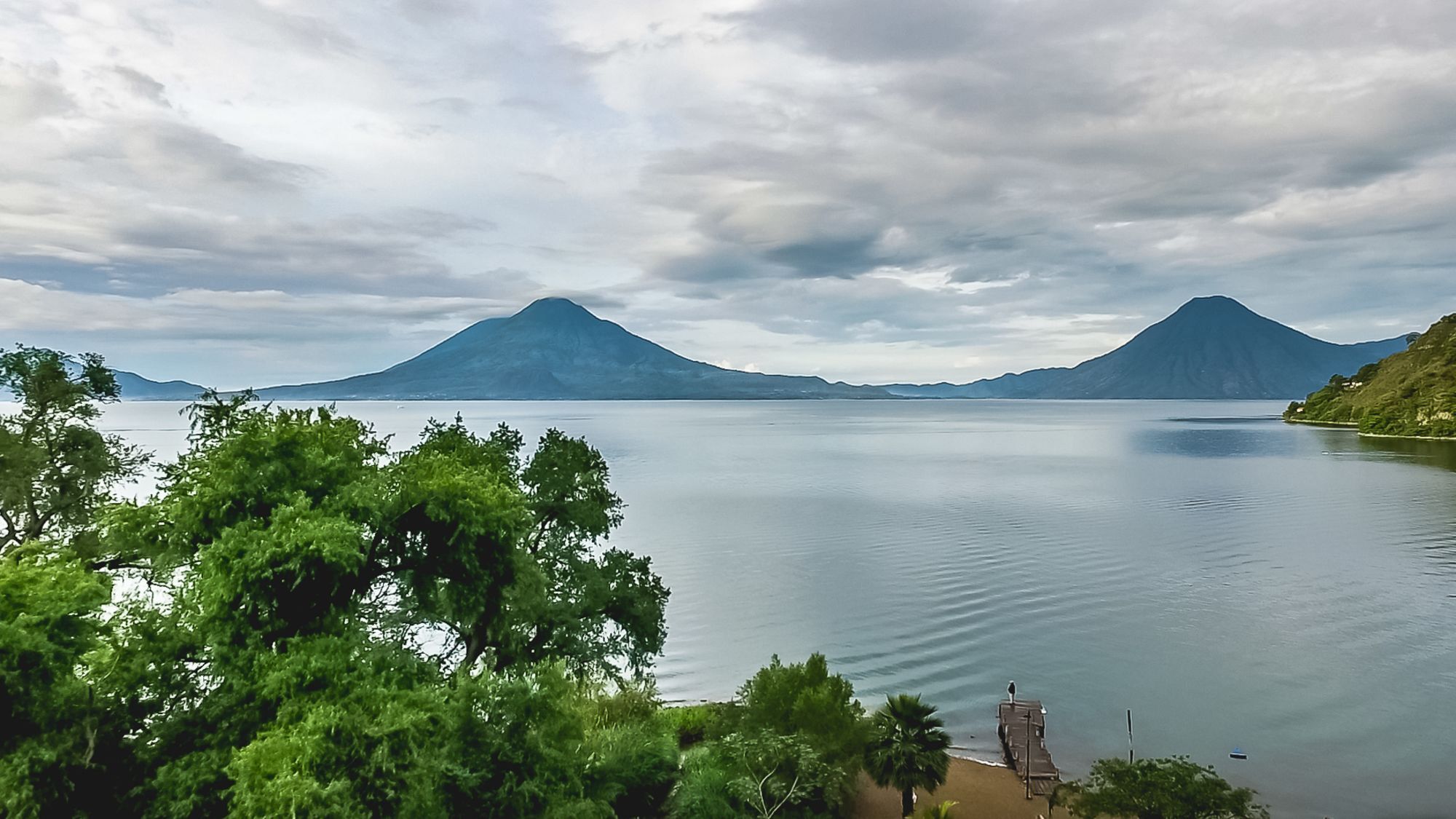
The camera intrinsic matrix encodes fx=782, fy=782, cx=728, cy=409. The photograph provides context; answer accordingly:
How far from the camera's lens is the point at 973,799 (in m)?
25.2

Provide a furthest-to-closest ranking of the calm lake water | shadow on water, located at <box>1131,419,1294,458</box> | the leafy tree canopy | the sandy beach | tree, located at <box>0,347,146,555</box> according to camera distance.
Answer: shadow on water, located at <box>1131,419,1294,458</box> → the calm lake water → the sandy beach → tree, located at <box>0,347,146,555</box> → the leafy tree canopy

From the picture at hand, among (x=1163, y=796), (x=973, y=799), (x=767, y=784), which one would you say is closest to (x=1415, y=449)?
(x=973, y=799)

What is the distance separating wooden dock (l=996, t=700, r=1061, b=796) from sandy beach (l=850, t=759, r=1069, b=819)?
0.46 metres

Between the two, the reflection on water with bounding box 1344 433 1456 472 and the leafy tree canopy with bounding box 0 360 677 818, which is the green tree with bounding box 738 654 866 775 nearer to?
the leafy tree canopy with bounding box 0 360 677 818

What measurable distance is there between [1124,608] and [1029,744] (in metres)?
22.6

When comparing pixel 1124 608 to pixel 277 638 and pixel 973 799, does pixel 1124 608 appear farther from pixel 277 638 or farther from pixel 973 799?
pixel 277 638

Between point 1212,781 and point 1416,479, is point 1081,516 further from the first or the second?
point 1212,781

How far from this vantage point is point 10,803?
11.7 m

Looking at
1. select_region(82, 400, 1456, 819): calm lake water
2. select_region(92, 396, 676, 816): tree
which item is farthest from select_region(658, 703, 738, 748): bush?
select_region(92, 396, 676, 816): tree

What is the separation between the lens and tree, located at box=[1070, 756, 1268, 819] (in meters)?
19.5

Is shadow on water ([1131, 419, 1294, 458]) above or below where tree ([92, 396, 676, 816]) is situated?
below

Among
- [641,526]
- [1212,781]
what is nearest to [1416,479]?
[641,526]

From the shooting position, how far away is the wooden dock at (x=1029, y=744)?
1019 inches

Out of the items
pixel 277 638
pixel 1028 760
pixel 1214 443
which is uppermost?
pixel 277 638
